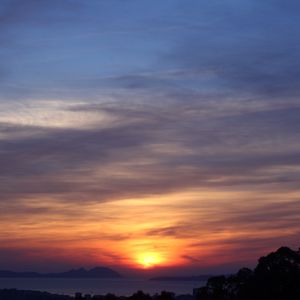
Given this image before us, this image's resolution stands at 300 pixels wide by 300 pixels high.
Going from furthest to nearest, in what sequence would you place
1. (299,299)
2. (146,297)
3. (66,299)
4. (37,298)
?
(37,298), (66,299), (146,297), (299,299)

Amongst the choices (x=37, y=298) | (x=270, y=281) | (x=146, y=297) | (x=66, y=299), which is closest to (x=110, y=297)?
(x=146, y=297)

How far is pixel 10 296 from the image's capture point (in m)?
151

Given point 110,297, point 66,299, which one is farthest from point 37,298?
point 110,297

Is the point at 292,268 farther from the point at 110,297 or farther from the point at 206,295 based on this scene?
the point at 110,297

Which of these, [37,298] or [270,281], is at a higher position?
[37,298]

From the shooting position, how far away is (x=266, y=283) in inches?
2192

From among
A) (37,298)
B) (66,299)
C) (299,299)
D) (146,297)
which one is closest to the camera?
(299,299)

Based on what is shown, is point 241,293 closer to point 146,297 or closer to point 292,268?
point 292,268

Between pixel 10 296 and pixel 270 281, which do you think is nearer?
pixel 270 281

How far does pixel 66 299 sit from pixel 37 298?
20.9 meters

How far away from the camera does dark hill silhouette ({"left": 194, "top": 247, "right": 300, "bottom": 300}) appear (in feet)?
181

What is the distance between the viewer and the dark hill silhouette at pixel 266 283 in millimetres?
55247

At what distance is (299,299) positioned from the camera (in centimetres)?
5431

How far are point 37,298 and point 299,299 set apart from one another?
98117 millimetres
